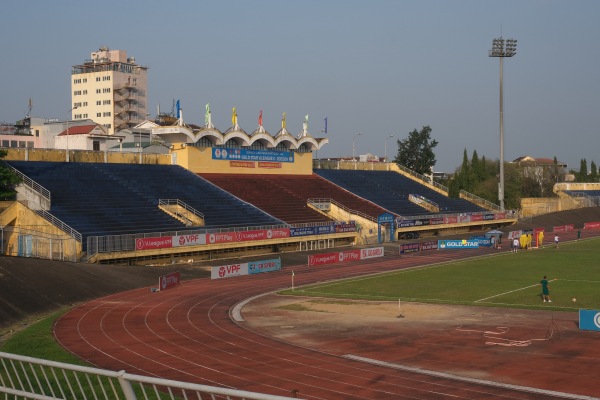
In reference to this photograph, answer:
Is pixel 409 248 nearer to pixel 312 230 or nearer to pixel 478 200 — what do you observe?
pixel 312 230

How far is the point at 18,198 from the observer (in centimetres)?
5453

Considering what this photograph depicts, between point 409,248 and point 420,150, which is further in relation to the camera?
point 420,150

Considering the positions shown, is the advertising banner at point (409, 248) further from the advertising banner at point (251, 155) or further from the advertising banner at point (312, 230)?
the advertising banner at point (251, 155)

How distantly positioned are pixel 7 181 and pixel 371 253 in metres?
32.2

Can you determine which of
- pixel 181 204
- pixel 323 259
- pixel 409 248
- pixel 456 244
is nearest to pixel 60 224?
pixel 181 204

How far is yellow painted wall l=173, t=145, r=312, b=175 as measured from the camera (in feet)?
252

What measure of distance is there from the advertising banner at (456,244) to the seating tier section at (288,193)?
9.48m

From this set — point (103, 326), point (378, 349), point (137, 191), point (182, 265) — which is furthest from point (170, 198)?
point (378, 349)

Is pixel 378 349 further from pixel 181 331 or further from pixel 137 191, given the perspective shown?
pixel 137 191

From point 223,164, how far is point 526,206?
56.3 m

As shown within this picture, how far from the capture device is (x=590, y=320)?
28.8m

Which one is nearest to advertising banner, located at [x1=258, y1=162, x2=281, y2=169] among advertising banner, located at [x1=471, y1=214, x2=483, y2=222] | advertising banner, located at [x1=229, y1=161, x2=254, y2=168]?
advertising banner, located at [x1=229, y1=161, x2=254, y2=168]

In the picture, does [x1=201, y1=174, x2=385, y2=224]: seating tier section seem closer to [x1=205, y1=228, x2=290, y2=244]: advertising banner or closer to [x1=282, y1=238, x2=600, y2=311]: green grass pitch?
[x1=205, y1=228, x2=290, y2=244]: advertising banner

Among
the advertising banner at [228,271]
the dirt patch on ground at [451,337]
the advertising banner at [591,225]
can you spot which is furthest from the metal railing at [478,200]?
the dirt patch on ground at [451,337]
